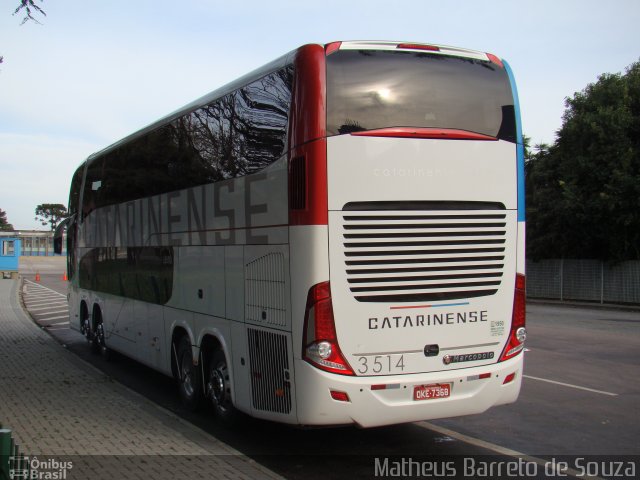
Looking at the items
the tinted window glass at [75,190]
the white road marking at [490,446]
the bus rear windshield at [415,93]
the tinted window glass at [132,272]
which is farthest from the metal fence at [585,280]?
the bus rear windshield at [415,93]

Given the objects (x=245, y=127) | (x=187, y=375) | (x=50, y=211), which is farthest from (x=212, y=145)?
(x=50, y=211)

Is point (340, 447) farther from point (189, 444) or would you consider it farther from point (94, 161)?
point (94, 161)

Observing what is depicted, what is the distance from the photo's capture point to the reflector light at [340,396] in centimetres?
597

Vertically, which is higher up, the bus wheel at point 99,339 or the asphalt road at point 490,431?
the bus wheel at point 99,339

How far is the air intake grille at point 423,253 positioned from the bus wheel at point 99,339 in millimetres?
8272

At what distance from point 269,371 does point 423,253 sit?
184 centimetres

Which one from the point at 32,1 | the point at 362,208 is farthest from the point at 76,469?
the point at 32,1

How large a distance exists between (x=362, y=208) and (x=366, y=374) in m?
1.47

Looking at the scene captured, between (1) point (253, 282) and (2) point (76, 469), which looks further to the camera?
(1) point (253, 282)

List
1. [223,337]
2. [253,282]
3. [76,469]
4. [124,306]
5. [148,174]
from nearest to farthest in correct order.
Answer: [76,469] → [253,282] → [223,337] → [148,174] → [124,306]

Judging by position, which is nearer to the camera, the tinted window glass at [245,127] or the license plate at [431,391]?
the license plate at [431,391]

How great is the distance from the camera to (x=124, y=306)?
11.5m

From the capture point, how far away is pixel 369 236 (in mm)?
6133

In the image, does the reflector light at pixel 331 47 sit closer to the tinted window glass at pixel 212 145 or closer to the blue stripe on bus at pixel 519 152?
the tinted window glass at pixel 212 145
